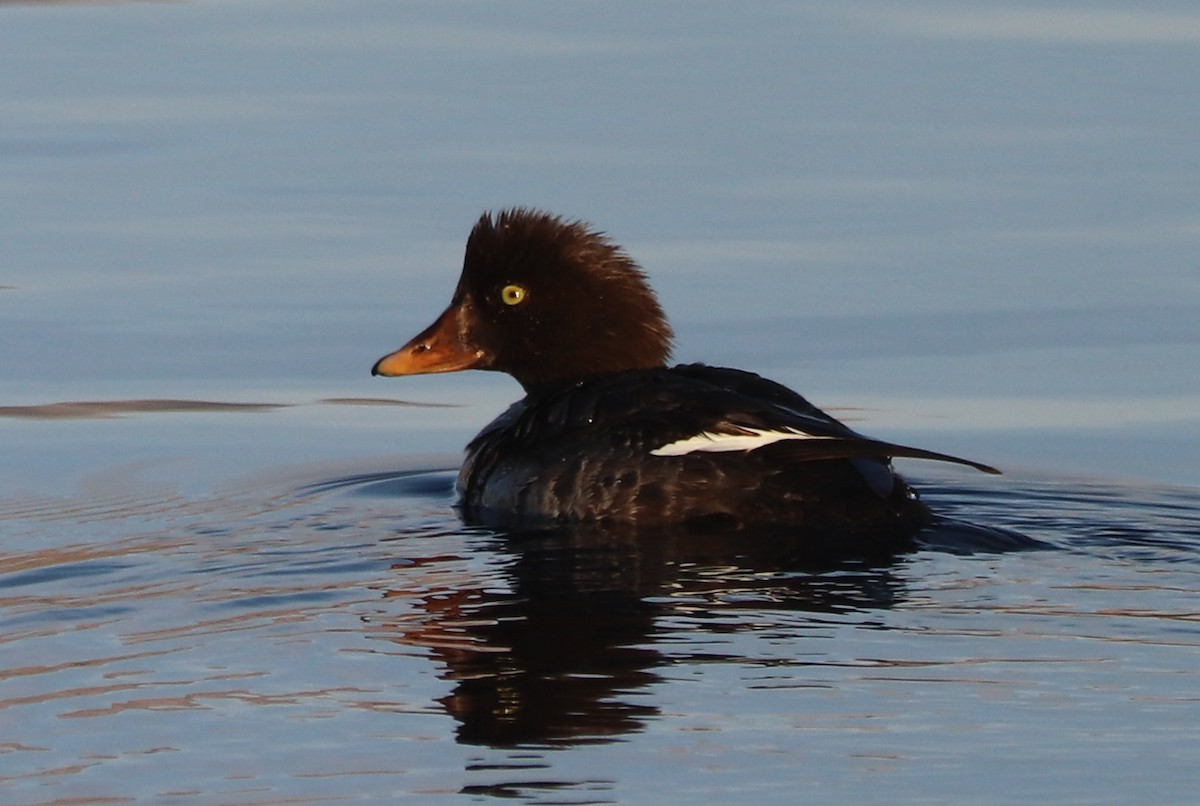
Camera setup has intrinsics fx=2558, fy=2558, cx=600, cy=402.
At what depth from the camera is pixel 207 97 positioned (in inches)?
608

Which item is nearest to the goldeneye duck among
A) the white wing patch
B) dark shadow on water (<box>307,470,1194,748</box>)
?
the white wing patch

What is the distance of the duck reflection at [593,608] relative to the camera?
5.88m

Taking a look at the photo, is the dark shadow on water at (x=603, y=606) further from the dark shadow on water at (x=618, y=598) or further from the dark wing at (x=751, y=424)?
the dark wing at (x=751, y=424)

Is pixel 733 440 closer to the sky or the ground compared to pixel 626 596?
closer to the sky

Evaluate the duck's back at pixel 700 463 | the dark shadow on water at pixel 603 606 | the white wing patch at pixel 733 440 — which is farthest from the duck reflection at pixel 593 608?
the white wing patch at pixel 733 440

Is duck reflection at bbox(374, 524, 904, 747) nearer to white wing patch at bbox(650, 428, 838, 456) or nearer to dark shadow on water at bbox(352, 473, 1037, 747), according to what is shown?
dark shadow on water at bbox(352, 473, 1037, 747)

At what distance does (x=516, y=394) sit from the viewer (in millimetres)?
11727

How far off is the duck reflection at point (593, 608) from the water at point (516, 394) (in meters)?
0.02

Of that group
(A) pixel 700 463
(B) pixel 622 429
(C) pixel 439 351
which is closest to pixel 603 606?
(A) pixel 700 463

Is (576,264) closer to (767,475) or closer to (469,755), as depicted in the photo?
(767,475)

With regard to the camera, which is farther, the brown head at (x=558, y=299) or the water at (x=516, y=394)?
the brown head at (x=558, y=299)

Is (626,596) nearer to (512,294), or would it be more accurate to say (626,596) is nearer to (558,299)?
(558,299)

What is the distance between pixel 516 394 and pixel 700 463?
3.67m

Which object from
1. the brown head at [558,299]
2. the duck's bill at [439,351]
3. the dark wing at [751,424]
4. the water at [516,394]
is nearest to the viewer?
the water at [516,394]
